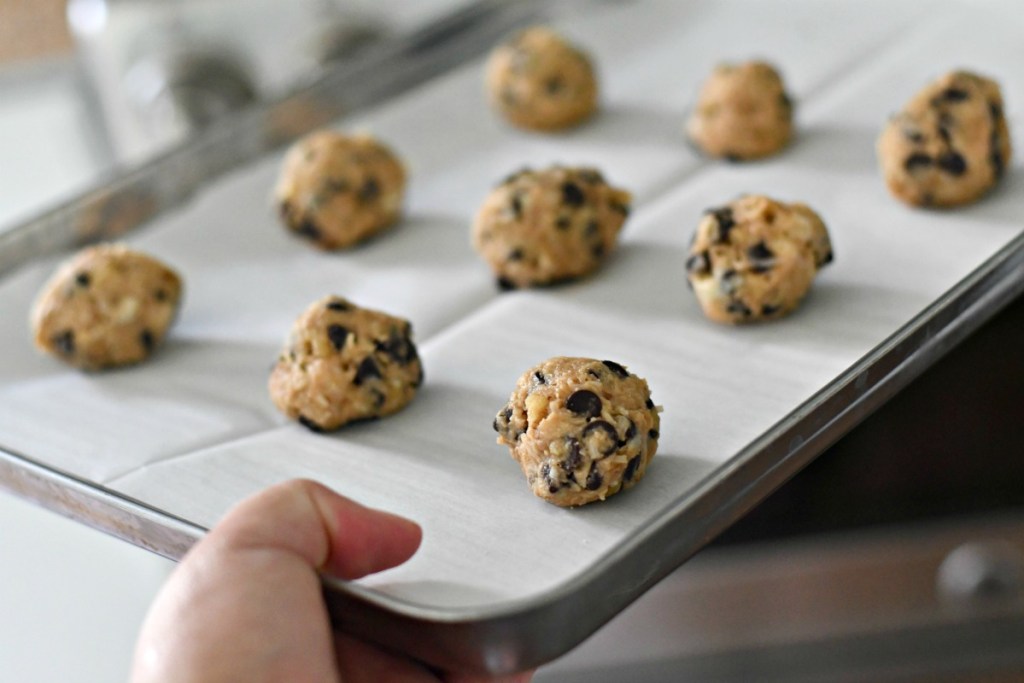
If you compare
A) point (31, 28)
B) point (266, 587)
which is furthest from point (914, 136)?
point (31, 28)

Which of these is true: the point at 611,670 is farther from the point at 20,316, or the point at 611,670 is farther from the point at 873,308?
the point at 20,316

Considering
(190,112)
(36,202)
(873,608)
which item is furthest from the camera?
Result: (36,202)

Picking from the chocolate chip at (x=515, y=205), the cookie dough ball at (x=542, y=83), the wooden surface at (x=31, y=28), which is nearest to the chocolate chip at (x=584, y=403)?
the chocolate chip at (x=515, y=205)

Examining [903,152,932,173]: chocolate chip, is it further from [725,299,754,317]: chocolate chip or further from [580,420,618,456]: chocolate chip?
[580,420,618,456]: chocolate chip

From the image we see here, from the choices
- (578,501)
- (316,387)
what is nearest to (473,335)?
(316,387)

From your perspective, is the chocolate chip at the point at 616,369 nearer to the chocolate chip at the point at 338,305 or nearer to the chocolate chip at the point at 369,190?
the chocolate chip at the point at 338,305
